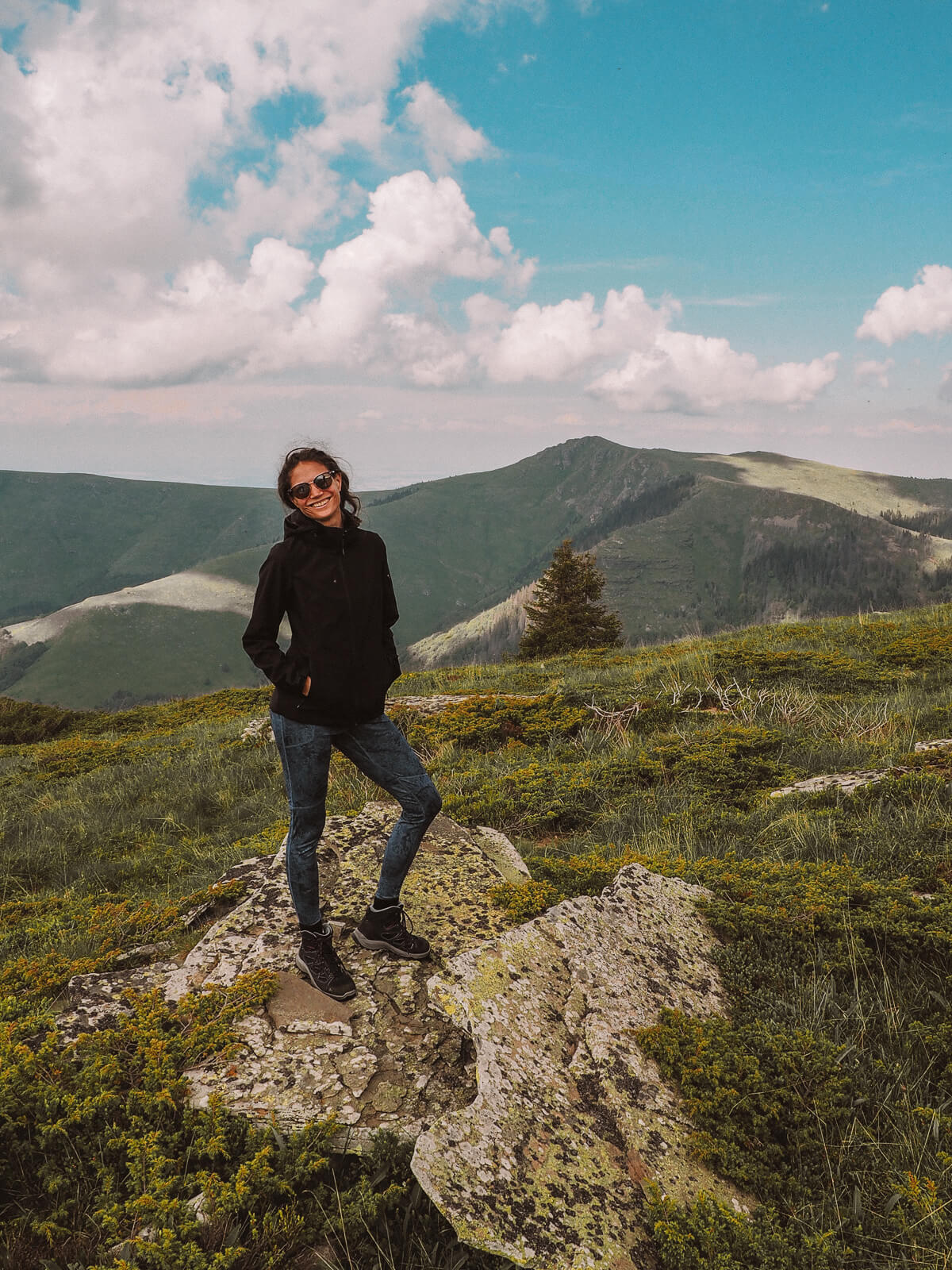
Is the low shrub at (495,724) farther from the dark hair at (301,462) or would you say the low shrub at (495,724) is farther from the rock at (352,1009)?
the dark hair at (301,462)

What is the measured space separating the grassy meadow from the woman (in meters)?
0.60

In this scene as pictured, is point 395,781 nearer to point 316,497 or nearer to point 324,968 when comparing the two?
point 324,968

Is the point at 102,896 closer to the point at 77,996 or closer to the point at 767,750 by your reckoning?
the point at 77,996

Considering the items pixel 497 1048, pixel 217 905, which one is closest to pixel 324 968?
pixel 497 1048

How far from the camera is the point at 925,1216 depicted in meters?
2.25

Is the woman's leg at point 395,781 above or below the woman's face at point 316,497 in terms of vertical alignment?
below

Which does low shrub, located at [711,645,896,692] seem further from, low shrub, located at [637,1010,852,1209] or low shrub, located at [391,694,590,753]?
low shrub, located at [637,1010,852,1209]

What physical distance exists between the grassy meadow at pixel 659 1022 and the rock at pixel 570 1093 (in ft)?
0.49

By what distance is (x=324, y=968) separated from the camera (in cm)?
358

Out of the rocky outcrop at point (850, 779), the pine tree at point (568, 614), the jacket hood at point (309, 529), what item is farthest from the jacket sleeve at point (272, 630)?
the pine tree at point (568, 614)

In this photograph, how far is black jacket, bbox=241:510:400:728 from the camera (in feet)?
12.0

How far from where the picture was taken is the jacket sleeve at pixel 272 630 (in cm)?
361

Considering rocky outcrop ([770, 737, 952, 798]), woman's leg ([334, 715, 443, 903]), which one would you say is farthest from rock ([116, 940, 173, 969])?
rocky outcrop ([770, 737, 952, 798])

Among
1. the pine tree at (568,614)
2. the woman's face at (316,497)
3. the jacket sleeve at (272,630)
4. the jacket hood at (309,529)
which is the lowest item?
the pine tree at (568,614)
